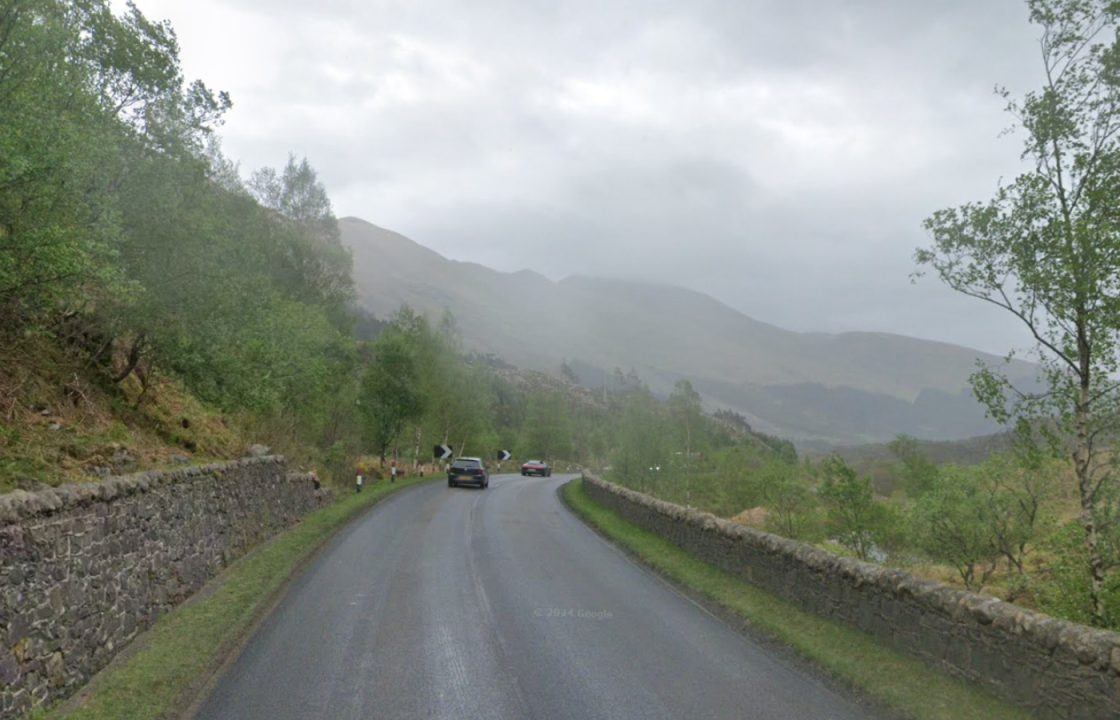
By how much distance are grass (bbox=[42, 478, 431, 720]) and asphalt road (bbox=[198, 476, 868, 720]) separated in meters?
0.32

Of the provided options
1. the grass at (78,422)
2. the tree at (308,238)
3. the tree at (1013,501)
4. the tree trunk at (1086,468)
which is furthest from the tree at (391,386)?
the tree trunk at (1086,468)

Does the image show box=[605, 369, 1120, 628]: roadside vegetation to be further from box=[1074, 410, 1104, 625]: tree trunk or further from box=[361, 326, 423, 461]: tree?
box=[361, 326, 423, 461]: tree

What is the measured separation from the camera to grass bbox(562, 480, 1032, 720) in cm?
712

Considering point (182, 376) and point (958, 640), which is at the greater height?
point (182, 376)

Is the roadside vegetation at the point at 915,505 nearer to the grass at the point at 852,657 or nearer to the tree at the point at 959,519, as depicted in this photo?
the tree at the point at 959,519

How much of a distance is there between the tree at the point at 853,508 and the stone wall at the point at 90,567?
31791mm

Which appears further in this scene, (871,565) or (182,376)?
(182,376)

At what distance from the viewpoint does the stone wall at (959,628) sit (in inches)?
249

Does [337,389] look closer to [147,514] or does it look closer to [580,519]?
[580,519]

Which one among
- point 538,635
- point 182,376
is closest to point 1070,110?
point 538,635

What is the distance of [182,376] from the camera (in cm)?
1809

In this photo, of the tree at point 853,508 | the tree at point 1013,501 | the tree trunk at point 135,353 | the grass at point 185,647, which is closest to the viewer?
the grass at point 185,647

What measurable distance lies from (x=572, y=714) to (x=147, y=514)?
631 centimetres

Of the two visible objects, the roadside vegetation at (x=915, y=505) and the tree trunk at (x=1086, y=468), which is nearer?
the tree trunk at (x=1086, y=468)
